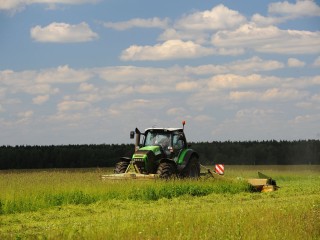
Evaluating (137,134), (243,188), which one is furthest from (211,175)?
(137,134)

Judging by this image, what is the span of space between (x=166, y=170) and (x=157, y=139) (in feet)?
6.55

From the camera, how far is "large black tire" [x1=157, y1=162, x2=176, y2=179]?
22.9m

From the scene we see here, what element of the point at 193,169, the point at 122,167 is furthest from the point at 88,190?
the point at 193,169

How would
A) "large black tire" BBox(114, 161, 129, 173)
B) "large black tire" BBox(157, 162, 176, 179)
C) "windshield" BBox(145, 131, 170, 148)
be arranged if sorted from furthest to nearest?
"large black tire" BBox(114, 161, 129, 173)
"windshield" BBox(145, 131, 170, 148)
"large black tire" BBox(157, 162, 176, 179)

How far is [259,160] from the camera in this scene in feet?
193

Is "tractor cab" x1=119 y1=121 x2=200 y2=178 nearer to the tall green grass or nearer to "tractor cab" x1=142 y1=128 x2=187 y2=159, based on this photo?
"tractor cab" x1=142 y1=128 x2=187 y2=159

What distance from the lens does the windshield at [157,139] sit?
24516mm

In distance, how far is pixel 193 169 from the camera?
2531 cm

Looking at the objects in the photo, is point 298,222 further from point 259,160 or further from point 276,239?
point 259,160

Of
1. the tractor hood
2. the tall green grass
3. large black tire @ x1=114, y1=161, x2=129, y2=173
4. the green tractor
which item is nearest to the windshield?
the green tractor

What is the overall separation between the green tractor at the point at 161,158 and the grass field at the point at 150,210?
1.06m

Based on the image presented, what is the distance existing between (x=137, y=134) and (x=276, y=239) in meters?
14.6

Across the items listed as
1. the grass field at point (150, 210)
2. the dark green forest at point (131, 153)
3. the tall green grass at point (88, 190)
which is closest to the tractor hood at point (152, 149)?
the tall green grass at point (88, 190)

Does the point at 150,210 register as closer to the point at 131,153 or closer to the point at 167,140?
the point at 167,140
